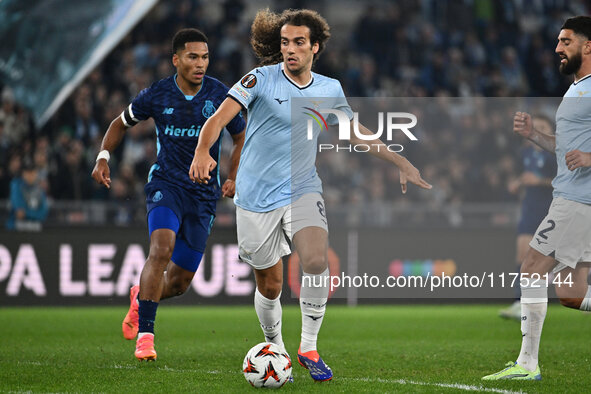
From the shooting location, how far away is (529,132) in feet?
19.8

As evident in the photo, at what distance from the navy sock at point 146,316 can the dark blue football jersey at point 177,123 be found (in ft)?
3.12

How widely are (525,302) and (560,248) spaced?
16.6 inches

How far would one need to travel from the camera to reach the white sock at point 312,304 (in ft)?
18.4

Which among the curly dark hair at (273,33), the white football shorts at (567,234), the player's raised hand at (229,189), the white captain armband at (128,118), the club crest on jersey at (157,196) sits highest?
the curly dark hair at (273,33)

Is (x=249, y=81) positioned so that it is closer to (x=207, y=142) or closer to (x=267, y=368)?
(x=207, y=142)

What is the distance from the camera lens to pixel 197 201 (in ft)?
23.0

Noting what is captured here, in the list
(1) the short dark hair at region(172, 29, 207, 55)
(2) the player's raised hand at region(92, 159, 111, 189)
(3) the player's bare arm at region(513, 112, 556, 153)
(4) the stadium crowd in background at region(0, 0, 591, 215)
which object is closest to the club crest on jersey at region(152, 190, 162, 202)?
(2) the player's raised hand at region(92, 159, 111, 189)

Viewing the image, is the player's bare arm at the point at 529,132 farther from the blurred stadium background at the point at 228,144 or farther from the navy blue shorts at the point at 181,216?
the blurred stadium background at the point at 228,144

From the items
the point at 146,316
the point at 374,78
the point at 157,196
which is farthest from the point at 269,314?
the point at 374,78

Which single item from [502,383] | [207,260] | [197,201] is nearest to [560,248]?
[502,383]

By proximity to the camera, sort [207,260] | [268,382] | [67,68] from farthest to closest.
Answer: [67,68]
[207,260]
[268,382]

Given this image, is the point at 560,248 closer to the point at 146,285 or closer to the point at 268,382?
the point at 268,382

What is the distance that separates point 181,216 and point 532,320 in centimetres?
271

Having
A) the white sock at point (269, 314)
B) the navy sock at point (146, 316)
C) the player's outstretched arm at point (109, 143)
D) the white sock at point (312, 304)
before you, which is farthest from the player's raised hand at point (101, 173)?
the white sock at point (312, 304)
